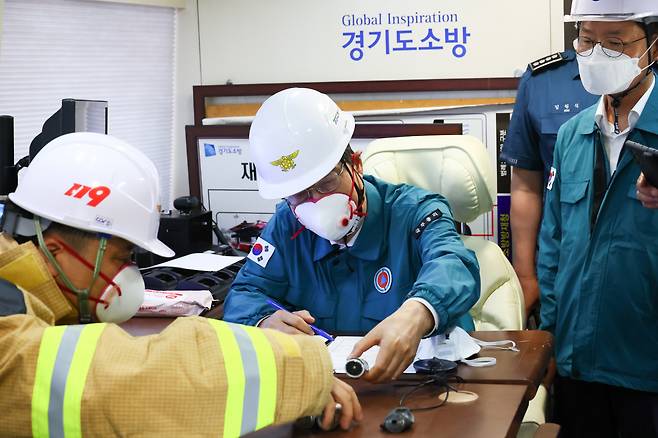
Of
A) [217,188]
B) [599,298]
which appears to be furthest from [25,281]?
[217,188]

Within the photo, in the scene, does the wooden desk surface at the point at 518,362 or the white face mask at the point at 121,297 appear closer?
the white face mask at the point at 121,297

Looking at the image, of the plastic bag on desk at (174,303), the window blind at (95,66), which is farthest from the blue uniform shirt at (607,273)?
the window blind at (95,66)

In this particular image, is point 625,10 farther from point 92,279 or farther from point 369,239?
point 92,279

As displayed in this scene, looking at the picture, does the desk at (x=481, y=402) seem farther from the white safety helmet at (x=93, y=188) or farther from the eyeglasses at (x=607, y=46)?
the eyeglasses at (x=607, y=46)

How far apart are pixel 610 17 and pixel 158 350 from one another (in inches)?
64.5

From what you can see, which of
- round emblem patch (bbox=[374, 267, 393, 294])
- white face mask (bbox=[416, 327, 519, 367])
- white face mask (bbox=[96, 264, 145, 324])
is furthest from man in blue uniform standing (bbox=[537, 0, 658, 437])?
white face mask (bbox=[96, 264, 145, 324])

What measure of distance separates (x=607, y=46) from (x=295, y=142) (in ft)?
3.02

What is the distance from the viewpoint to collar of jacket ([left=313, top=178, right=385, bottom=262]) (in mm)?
2520

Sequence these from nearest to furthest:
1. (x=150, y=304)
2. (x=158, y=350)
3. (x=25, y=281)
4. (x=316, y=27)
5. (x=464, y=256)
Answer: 1. (x=158, y=350)
2. (x=25, y=281)
3. (x=464, y=256)
4. (x=150, y=304)
5. (x=316, y=27)

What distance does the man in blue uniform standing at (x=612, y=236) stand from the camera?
97.0 inches

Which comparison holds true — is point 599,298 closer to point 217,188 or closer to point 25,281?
point 25,281

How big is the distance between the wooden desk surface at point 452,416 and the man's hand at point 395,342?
0.16ft

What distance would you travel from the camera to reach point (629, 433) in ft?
8.29

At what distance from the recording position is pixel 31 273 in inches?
63.7
